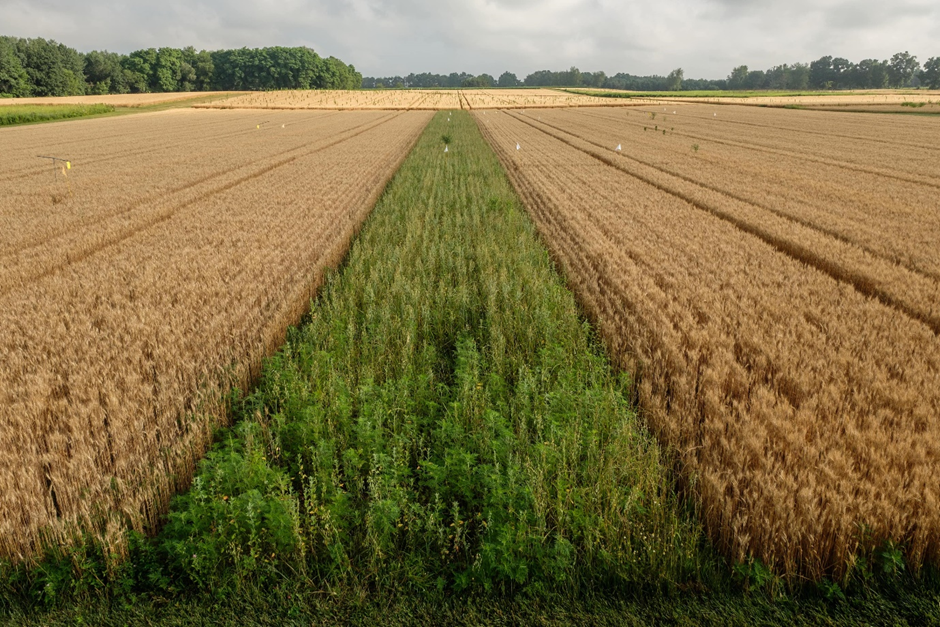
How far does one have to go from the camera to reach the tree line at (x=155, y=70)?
100000 mm

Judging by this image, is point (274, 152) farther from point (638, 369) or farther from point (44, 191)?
point (638, 369)

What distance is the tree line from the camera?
10000cm

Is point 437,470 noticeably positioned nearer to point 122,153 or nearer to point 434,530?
point 434,530

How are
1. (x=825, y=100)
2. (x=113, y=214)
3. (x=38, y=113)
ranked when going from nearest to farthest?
1. (x=113, y=214)
2. (x=38, y=113)
3. (x=825, y=100)

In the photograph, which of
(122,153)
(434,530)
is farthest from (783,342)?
(122,153)

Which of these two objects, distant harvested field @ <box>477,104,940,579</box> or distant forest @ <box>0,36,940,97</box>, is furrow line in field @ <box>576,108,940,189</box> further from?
distant forest @ <box>0,36,940,97</box>

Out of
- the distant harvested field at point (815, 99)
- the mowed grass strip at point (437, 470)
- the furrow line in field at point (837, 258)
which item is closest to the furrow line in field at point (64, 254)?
the mowed grass strip at point (437, 470)

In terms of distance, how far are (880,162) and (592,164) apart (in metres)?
11.4

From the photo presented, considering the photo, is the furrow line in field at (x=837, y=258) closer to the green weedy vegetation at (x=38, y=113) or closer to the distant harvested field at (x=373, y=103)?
the green weedy vegetation at (x=38, y=113)

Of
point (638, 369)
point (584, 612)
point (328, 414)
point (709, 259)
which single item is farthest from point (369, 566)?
point (709, 259)

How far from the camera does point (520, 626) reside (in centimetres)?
296

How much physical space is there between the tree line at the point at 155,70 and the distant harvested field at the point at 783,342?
12287cm

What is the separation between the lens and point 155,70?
131 meters

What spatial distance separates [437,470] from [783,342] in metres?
4.18
